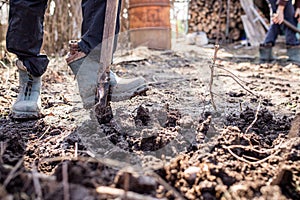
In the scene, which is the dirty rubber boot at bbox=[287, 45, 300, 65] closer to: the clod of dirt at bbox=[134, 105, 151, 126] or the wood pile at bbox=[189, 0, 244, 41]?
the wood pile at bbox=[189, 0, 244, 41]

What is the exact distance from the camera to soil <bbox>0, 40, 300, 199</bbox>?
877 millimetres

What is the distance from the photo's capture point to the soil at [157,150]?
0.88 m

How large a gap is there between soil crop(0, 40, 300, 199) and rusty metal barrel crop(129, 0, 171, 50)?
339 cm

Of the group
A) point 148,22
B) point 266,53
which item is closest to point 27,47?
point 266,53

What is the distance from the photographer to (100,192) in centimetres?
81

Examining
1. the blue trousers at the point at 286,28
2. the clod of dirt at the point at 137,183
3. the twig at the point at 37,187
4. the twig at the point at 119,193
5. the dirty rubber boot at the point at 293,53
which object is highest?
the blue trousers at the point at 286,28

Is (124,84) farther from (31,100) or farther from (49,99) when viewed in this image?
(49,99)

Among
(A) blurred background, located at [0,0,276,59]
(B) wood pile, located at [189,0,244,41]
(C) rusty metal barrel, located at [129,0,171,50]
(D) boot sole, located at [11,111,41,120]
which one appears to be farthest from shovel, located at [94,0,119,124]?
(B) wood pile, located at [189,0,244,41]

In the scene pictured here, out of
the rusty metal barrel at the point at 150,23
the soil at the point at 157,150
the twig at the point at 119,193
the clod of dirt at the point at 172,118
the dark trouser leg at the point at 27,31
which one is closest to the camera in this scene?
the twig at the point at 119,193

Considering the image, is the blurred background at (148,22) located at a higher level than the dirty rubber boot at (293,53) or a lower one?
higher

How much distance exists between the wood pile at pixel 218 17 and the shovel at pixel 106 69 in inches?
269

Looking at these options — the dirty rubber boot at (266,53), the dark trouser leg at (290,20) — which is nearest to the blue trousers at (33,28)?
the dirty rubber boot at (266,53)

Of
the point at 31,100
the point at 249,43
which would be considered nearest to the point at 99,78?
the point at 31,100

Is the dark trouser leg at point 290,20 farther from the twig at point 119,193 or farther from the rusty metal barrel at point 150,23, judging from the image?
the twig at point 119,193
